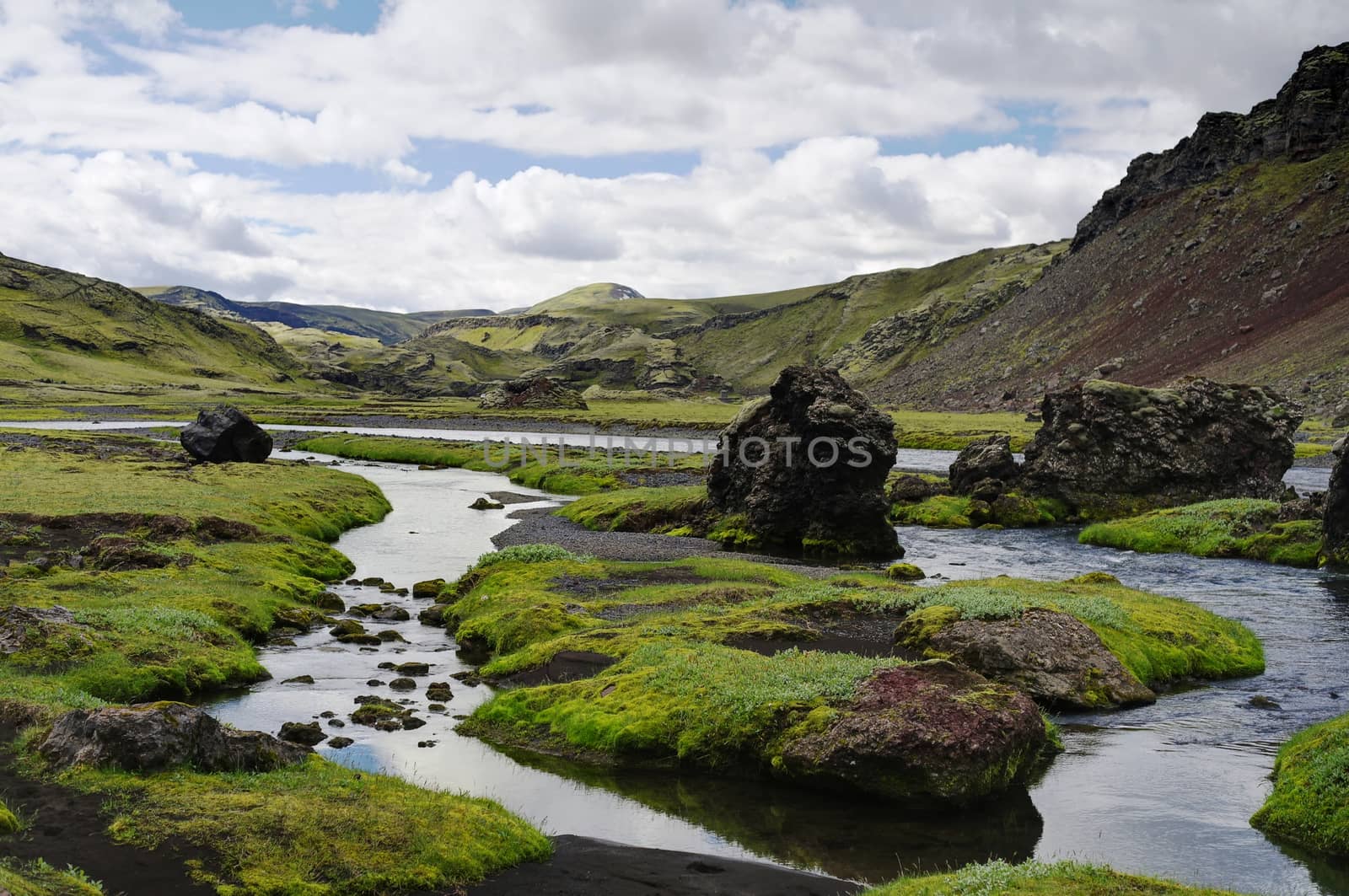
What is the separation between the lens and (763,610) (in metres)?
37.1

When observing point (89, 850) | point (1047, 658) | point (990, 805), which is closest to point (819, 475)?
point (1047, 658)

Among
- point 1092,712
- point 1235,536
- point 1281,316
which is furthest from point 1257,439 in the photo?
point 1281,316

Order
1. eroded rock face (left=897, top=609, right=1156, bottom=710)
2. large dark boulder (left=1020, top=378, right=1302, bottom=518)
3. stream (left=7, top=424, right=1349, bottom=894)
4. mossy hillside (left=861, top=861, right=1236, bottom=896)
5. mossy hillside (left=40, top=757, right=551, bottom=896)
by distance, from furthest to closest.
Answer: large dark boulder (left=1020, top=378, right=1302, bottom=518), eroded rock face (left=897, top=609, right=1156, bottom=710), stream (left=7, top=424, right=1349, bottom=894), mossy hillside (left=40, top=757, right=551, bottom=896), mossy hillside (left=861, top=861, right=1236, bottom=896)

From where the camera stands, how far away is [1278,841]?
19.2m

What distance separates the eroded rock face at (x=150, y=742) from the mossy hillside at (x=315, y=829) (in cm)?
40

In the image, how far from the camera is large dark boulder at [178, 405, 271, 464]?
91.2 m

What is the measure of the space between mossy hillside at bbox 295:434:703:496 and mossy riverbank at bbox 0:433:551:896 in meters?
29.8

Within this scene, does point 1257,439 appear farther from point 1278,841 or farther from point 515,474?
point 515,474

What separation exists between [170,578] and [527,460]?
3170 inches

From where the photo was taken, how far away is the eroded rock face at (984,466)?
76.4 metres

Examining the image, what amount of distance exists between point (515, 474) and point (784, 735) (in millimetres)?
87031

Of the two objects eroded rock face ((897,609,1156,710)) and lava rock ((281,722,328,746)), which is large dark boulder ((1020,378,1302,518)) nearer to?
eroded rock face ((897,609,1156,710))

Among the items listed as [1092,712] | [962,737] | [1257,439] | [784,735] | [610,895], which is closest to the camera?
[610,895]

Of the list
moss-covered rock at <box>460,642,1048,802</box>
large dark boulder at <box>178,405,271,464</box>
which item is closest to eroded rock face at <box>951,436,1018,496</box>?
moss-covered rock at <box>460,642,1048,802</box>
